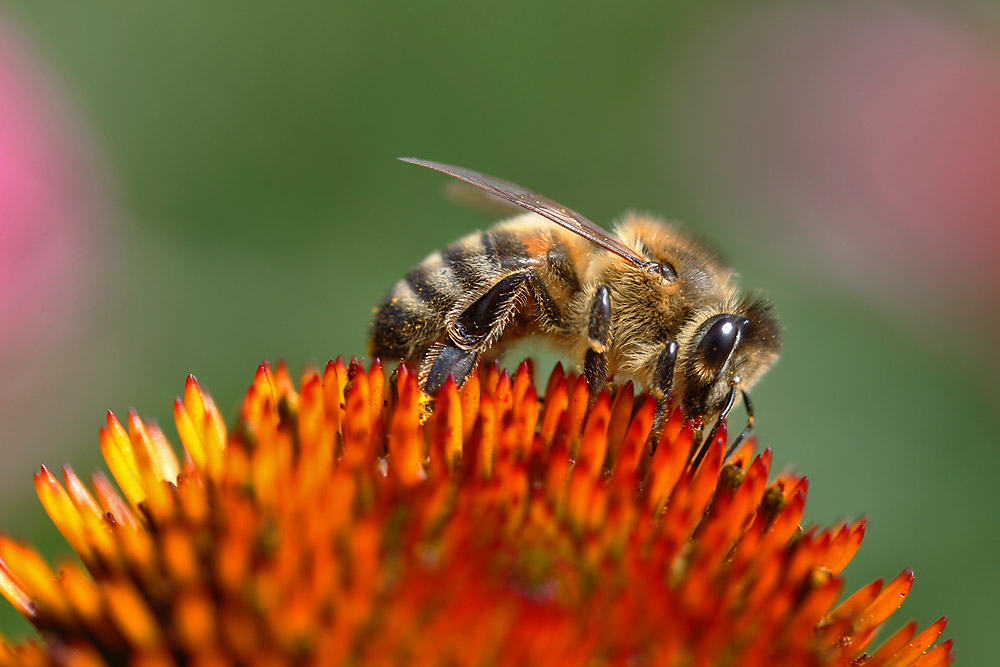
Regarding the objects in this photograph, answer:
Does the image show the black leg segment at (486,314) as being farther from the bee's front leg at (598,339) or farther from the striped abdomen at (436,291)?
the bee's front leg at (598,339)

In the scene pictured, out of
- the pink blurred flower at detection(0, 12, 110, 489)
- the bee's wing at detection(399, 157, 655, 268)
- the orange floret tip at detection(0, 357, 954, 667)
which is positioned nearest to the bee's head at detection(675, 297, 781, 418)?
the orange floret tip at detection(0, 357, 954, 667)

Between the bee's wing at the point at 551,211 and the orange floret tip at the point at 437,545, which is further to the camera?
the bee's wing at the point at 551,211

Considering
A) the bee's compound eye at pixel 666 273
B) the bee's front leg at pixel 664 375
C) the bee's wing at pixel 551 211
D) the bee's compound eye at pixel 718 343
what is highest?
the bee's wing at pixel 551 211

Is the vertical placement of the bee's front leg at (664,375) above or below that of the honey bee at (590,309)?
below

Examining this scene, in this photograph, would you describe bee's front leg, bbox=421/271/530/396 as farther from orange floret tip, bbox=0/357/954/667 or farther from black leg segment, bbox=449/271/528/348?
orange floret tip, bbox=0/357/954/667

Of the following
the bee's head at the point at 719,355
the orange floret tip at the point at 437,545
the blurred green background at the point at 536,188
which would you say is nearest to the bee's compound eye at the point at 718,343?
the bee's head at the point at 719,355

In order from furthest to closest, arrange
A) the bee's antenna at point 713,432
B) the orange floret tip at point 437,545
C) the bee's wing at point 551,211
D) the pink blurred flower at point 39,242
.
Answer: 1. the pink blurred flower at point 39,242
2. the bee's wing at point 551,211
3. the bee's antenna at point 713,432
4. the orange floret tip at point 437,545

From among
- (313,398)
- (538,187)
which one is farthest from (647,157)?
(313,398)
